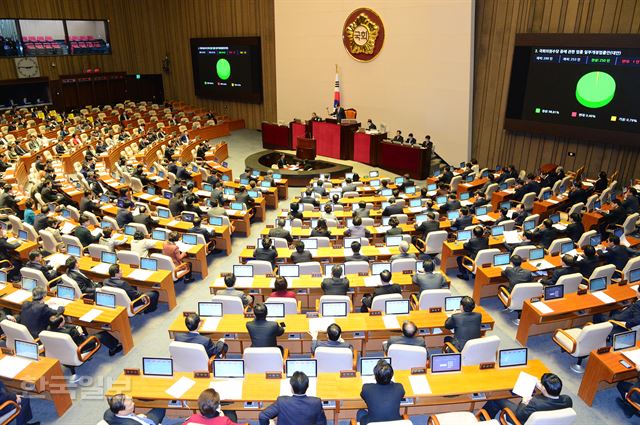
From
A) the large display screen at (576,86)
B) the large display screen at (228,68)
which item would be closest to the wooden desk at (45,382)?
the large display screen at (576,86)

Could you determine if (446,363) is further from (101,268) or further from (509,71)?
(509,71)

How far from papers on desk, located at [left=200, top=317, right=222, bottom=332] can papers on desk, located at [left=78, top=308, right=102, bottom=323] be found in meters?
1.85

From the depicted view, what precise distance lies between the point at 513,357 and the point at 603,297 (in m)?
3.01

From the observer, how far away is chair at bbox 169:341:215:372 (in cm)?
609

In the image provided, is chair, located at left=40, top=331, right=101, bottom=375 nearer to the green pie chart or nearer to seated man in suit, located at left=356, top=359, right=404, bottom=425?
seated man in suit, located at left=356, top=359, right=404, bottom=425

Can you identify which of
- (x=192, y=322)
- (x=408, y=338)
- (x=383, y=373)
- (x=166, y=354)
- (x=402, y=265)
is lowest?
(x=166, y=354)

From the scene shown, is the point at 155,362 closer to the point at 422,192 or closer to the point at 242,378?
the point at 242,378

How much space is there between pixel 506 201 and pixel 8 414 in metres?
13.1

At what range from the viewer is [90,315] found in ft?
24.9

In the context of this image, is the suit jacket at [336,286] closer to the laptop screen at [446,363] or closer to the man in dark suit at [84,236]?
the laptop screen at [446,363]

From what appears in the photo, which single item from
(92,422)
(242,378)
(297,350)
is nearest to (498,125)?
(297,350)

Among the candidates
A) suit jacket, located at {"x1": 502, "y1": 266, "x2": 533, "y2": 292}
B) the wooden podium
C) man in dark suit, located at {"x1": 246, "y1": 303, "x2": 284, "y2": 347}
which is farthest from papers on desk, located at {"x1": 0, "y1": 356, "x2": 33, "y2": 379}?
the wooden podium

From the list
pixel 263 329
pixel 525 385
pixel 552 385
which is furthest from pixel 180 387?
pixel 552 385

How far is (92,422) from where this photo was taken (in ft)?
21.3
